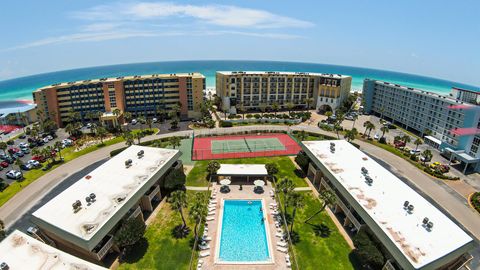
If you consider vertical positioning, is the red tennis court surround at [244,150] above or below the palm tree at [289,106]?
below

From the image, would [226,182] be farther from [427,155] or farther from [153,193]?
[427,155]

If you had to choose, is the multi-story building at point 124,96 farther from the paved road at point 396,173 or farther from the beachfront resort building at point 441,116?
the beachfront resort building at point 441,116

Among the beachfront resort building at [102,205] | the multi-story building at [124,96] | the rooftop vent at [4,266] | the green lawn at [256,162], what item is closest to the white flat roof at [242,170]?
the green lawn at [256,162]

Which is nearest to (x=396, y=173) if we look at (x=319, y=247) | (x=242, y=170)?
(x=319, y=247)

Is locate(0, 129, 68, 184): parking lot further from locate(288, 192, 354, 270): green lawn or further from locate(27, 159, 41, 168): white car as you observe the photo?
locate(288, 192, 354, 270): green lawn

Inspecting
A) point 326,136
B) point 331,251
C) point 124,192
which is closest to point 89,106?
point 124,192

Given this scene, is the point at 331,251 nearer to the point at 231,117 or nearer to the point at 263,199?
the point at 263,199
